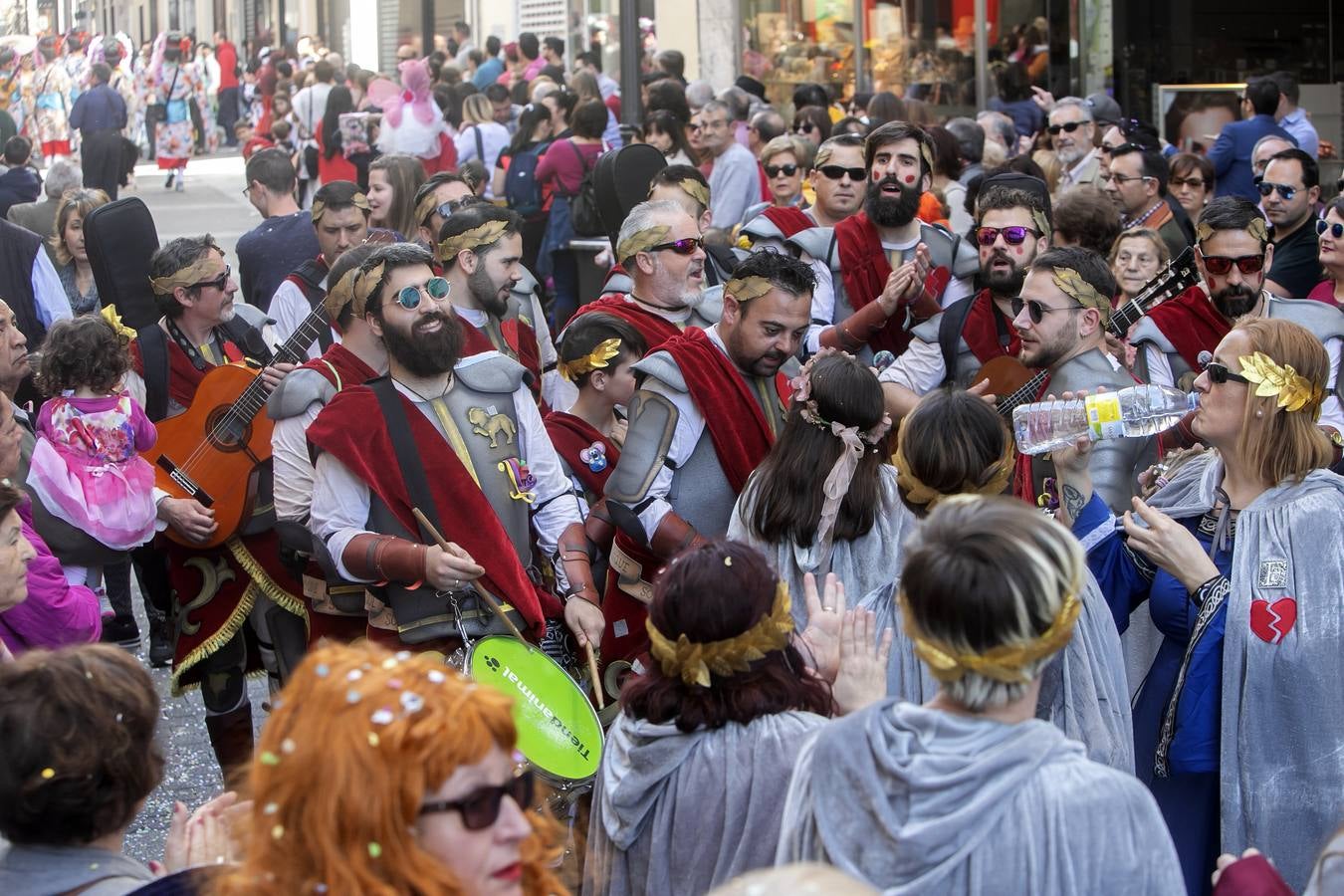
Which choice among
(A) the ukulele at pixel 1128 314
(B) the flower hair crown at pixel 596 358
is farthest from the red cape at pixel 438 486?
(A) the ukulele at pixel 1128 314

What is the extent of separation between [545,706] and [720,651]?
47.4 inches

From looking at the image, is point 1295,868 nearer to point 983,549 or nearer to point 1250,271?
point 983,549

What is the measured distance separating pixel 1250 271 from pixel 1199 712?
2.16m

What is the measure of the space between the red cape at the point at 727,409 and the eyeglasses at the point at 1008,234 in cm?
153

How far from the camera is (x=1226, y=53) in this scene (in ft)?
52.4

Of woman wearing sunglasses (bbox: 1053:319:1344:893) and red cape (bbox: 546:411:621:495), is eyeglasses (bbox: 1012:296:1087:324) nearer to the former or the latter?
woman wearing sunglasses (bbox: 1053:319:1344:893)

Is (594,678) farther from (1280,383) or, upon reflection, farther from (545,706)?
(1280,383)

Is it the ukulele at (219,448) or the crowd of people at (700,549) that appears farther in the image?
the ukulele at (219,448)

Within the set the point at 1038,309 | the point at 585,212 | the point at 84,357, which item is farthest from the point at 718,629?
the point at 585,212

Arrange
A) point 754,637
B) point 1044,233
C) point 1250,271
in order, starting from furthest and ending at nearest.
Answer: point 1044,233 → point 1250,271 → point 754,637

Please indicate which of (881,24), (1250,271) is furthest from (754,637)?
(881,24)

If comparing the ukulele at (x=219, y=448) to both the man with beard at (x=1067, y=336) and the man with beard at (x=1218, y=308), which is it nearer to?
the man with beard at (x=1067, y=336)

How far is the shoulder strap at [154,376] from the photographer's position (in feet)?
19.4

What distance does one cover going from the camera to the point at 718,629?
2955 mm
